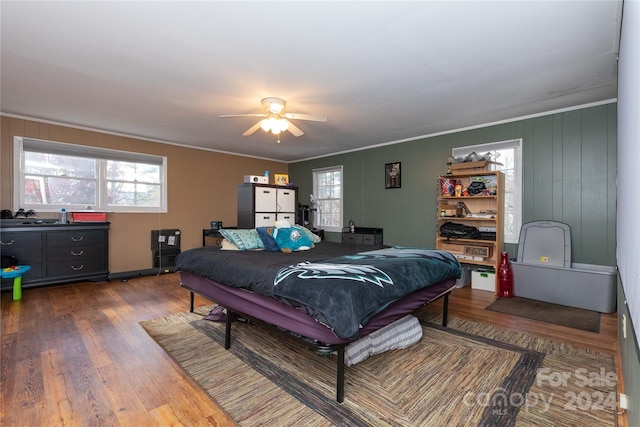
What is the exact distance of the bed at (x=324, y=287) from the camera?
6.00 ft

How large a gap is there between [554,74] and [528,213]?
199 cm

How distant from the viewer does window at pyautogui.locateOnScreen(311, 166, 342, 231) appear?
6809mm

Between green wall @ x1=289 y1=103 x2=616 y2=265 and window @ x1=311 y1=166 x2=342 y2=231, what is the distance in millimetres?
1398

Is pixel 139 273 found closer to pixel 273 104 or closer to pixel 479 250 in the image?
pixel 273 104

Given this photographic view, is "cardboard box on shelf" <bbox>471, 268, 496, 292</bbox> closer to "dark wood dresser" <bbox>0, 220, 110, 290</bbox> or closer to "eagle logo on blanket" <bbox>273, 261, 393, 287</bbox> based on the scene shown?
"eagle logo on blanket" <bbox>273, 261, 393, 287</bbox>

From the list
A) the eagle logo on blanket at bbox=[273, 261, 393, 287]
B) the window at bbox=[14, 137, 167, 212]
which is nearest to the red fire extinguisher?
the eagle logo on blanket at bbox=[273, 261, 393, 287]

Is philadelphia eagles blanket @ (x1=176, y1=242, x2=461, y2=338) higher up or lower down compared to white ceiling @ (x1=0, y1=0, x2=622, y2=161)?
lower down

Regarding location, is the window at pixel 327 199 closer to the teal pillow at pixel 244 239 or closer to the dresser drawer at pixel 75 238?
the teal pillow at pixel 244 239

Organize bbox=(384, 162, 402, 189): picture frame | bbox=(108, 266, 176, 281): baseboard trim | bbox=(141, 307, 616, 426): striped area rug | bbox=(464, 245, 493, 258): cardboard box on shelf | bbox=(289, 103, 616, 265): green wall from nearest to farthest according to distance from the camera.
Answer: bbox=(141, 307, 616, 426): striped area rug < bbox=(289, 103, 616, 265): green wall < bbox=(464, 245, 493, 258): cardboard box on shelf < bbox=(108, 266, 176, 281): baseboard trim < bbox=(384, 162, 402, 189): picture frame

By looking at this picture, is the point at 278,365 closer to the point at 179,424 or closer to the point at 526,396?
the point at 179,424

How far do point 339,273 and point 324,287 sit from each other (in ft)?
0.66

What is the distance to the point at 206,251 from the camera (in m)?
3.10

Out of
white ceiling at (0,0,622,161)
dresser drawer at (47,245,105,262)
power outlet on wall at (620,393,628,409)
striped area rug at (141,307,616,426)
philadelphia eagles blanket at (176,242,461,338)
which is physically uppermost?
white ceiling at (0,0,622,161)

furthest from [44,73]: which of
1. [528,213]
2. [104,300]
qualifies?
[528,213]
